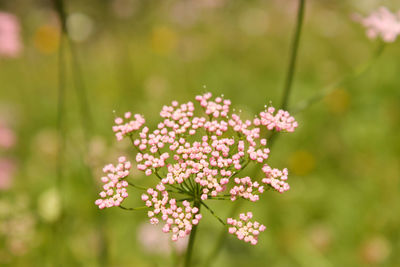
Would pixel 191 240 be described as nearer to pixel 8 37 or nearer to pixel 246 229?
pixel 246 229

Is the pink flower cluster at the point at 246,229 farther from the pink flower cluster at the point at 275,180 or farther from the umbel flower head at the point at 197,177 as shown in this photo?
the pink flower cluster at the point at 275,180

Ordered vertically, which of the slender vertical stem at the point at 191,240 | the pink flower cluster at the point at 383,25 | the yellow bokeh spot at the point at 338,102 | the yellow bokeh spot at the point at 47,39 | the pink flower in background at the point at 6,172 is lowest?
the slender vertical stem at the point at 191,240

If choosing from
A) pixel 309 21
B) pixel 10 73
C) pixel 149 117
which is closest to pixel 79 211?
pixel 149 117

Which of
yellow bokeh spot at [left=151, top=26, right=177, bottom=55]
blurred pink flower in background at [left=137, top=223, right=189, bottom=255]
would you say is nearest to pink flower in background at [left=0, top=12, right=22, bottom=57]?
blurred pink flower in background at [left=137, top=223, right=189, bottom=255]

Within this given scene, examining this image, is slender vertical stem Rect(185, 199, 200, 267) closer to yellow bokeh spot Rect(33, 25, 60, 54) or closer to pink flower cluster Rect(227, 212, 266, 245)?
pink flower cluster Rect(227, 212, 266, 245)

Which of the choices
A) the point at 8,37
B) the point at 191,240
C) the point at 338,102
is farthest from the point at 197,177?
the point at 338,102

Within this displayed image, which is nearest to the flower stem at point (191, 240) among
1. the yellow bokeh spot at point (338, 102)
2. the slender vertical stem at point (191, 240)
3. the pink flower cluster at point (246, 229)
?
the slender vertical stem at point (191, 240)
